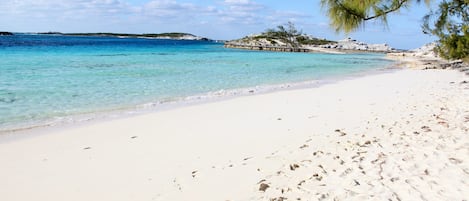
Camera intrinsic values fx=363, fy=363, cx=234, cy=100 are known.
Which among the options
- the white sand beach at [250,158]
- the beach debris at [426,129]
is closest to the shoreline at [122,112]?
the white sand beach at [250,158]

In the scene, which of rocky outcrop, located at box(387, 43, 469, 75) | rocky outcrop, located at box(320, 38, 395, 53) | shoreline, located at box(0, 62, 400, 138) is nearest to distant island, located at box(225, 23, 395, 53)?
rocky outcrop, located at box(320, 38, 395, 53)

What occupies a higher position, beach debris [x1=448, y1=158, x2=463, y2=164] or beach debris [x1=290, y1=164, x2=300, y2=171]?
beach debris [x1=448, y1=158, x2=463, y2=164]

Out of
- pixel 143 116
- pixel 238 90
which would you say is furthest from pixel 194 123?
pixel 238 90

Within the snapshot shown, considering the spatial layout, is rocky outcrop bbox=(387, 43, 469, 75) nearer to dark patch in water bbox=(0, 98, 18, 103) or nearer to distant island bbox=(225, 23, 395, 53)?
dark patch in water bbox=(0, 98, 18, 103)

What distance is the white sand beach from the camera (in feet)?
13.0

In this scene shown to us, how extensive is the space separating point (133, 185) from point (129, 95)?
334 inches

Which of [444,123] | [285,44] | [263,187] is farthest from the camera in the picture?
[285,44]

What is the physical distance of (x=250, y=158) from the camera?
5348 millimetres

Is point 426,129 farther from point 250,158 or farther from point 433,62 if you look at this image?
point 433,62

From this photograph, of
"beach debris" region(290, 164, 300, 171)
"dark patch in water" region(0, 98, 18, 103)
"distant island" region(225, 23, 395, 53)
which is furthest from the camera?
"distant island" region(225, 23, 395, 53)

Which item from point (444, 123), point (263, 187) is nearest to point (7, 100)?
point (263, 187)

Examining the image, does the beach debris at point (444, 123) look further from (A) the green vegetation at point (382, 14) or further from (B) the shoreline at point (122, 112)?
(B) the shoreline at point (122, 112)

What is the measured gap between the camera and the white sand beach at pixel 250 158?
3.96m

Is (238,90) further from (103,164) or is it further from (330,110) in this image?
(103,164)
